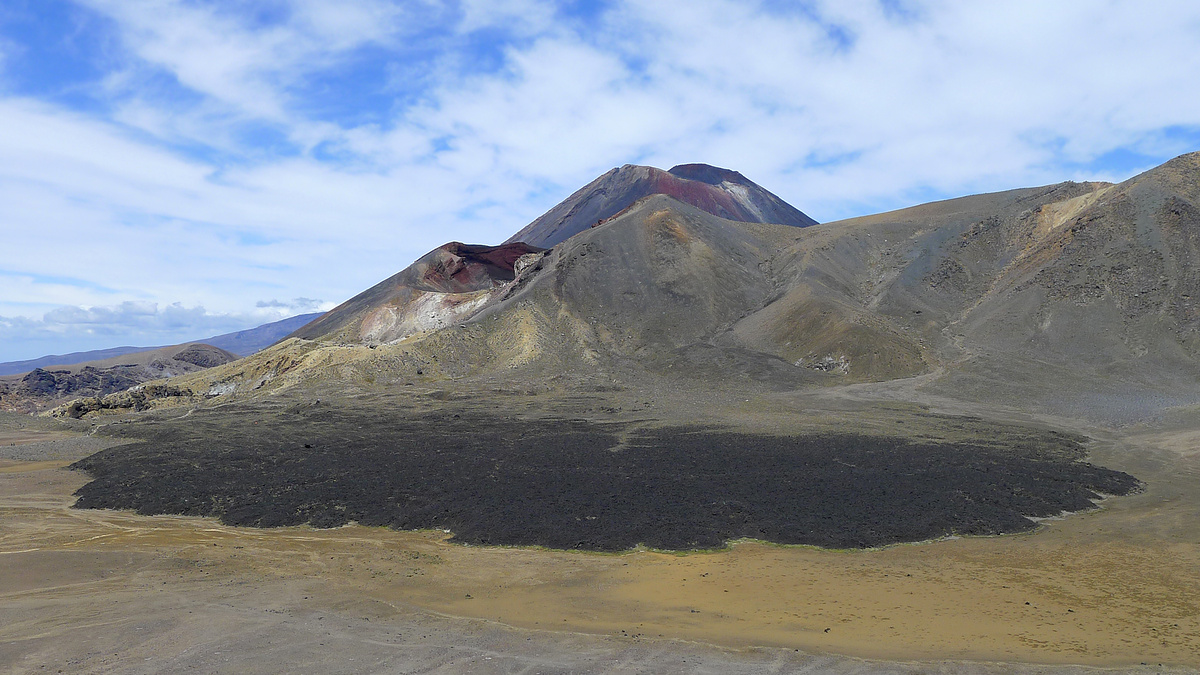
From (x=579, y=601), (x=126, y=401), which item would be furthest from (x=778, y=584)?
(x=126, y=401)

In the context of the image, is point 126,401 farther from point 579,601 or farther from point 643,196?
point 643,196

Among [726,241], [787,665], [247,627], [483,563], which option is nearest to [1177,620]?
[787,665]

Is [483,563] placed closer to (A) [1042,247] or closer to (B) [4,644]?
(B) [4,644]

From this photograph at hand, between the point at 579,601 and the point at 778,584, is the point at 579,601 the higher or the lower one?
the higher one

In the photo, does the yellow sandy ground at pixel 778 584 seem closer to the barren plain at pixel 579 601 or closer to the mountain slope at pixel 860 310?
the barren plain at pixel 579 601

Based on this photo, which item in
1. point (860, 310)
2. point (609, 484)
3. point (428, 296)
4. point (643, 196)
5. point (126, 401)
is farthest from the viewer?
point (643, 196)

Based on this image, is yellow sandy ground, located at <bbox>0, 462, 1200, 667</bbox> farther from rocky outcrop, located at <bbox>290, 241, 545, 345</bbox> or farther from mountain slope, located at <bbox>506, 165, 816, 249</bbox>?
mountain slope, located at <bbox>506, 165, 816, 249</bbox>

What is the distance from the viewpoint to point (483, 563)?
1619 centimetres

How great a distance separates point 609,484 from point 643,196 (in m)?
114

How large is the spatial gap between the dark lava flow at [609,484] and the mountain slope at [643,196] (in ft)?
331

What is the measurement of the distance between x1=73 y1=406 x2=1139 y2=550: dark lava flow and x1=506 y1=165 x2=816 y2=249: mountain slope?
101 metres

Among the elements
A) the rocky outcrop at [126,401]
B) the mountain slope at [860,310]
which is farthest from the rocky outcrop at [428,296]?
the rocky outcrop at [126,401]

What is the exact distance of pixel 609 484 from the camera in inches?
947

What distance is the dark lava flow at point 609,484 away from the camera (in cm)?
1917
